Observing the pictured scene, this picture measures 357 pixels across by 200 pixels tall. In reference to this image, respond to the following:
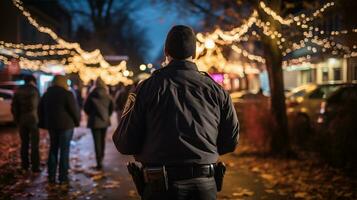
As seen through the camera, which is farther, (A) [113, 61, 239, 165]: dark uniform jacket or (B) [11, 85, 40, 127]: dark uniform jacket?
(B) [11, 85, 40, 127]: dark uniform jacket

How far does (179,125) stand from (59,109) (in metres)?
5.80

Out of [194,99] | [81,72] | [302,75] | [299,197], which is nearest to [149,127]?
[194,99]

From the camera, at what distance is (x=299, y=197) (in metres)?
7.88

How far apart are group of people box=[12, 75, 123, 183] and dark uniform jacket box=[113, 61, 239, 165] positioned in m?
5.50

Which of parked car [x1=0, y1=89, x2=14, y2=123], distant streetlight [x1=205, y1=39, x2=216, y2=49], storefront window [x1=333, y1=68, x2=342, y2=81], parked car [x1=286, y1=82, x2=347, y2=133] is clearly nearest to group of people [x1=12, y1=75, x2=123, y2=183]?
parked car [x1=286, y1=82, x2=347, y2=133]

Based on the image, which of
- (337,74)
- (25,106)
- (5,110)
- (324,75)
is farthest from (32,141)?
(324,75)

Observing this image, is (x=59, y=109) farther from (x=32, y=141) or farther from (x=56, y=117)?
(x=32, y=141)

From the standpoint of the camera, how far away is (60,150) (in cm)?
898

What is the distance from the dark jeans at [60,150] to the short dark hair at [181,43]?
5612mm

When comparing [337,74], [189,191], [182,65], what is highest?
[337,74]

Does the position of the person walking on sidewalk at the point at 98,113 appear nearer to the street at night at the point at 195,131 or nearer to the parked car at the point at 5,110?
the street at night at the point at 195,131

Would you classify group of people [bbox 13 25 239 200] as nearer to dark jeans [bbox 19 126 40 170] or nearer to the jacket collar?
the jacket collar

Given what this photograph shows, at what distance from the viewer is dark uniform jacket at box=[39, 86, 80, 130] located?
8.83 m

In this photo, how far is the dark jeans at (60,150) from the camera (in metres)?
8.94
